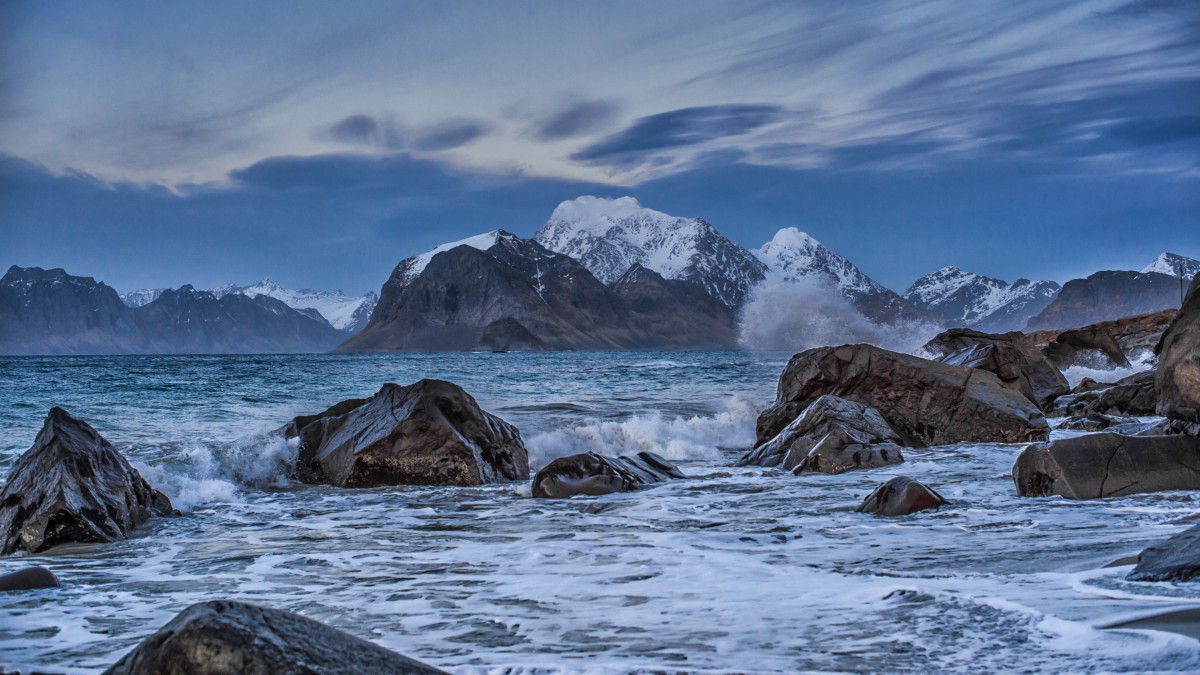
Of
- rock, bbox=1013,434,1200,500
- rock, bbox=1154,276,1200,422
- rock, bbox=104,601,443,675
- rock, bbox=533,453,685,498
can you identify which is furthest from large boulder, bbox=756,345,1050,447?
rock, bbox=104,601,443,675

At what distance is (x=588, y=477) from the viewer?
40.3ft

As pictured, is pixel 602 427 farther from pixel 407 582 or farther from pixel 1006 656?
pixel 1006 656

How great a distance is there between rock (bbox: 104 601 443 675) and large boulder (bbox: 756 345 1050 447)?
49.0 ft

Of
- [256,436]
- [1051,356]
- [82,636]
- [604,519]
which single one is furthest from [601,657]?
[1051,356]

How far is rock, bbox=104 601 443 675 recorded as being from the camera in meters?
3.05

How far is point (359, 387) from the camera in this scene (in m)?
36.3

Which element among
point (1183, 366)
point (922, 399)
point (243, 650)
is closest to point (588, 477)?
point (1183, 366)

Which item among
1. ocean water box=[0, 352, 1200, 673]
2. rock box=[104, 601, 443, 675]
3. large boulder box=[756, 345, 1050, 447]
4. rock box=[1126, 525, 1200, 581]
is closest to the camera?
rock box=[104, 601, 443, 675]

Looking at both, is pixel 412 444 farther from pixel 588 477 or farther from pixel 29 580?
pixel 29 580

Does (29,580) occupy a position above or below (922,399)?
below

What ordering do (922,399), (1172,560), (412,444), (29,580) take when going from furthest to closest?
(922,399) → (412,444) → (29,580) → (1172,560)

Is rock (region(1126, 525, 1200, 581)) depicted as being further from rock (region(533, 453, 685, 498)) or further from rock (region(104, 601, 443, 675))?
rock (region(533, 453, 685, 498))

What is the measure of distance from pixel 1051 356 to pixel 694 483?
93.7 ft

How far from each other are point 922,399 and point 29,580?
15.7 meters
